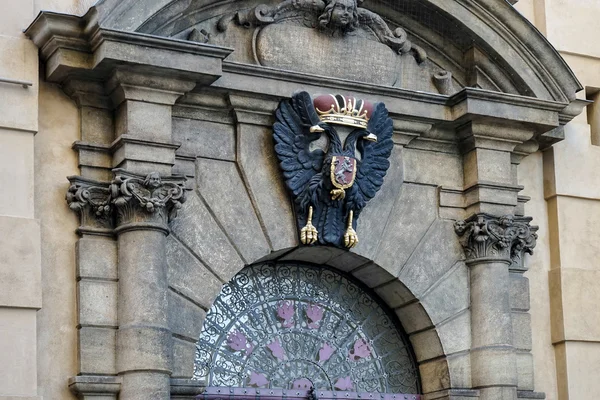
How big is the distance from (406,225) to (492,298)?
0.90 meters

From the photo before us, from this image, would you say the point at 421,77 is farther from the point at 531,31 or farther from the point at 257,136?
the point at 257,136

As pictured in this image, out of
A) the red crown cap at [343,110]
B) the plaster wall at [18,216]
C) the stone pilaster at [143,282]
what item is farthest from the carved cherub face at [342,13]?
the plaster wall at [18,216]

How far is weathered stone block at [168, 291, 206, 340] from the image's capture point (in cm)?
1029

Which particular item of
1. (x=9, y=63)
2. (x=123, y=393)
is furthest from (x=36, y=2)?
(x=123, y=393)

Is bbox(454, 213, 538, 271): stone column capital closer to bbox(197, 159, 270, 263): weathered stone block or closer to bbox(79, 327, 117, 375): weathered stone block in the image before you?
bbox(197, 159, 270, 263): weathered stone block

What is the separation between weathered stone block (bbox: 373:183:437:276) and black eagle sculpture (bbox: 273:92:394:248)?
0.38 m

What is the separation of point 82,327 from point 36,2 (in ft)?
7.81

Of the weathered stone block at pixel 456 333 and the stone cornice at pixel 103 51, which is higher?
the stone cornice at pixel 103 51

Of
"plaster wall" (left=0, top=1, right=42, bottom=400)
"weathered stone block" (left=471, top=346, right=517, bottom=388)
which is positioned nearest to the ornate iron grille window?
"weathered stone block" (left=471, top=346, right=517, bottom=388)

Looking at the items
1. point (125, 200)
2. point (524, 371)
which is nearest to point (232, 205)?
point (125, 200)

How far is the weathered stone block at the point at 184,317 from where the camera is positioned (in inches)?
405

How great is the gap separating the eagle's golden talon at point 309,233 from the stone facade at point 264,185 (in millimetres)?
104

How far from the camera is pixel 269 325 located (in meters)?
11.3

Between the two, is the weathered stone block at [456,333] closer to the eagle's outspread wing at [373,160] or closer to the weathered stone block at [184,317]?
the eagle's outspread wing at [373,160]
